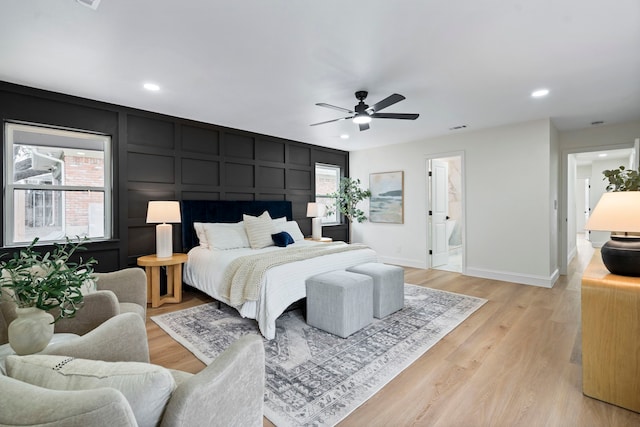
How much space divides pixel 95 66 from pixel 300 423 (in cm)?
337

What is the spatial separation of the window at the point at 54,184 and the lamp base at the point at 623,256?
16.5 ft

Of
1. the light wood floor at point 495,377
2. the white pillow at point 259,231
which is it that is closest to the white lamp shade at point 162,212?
the white pillow at point 259,231

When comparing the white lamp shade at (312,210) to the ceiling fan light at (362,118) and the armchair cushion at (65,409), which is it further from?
the armchair cushion at (65,409)

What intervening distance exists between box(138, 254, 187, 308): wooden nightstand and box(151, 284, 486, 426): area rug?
0.41 metres

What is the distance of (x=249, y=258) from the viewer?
10.9 feet

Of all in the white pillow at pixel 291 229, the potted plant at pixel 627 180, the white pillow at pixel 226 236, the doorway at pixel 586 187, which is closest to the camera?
the potted plant at pixel 627 180

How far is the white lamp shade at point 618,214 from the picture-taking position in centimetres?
193

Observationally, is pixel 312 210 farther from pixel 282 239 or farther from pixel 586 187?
pixel 586 187

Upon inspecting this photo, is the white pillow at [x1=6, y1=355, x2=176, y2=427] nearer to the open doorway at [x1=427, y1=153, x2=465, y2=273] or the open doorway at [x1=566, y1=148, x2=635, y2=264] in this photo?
the open doorway at [x1=427, y1=153, x2=465, y2=273]

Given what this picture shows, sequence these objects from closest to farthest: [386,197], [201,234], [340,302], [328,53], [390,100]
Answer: [328,53] → [340,302] → [390,100] → [201,234] → [386,197]

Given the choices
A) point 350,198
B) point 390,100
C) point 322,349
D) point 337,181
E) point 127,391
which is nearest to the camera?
point 127,391

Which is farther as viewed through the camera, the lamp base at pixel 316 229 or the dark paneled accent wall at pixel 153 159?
the lamp base at pixel 316 229

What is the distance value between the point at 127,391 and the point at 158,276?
3313mm

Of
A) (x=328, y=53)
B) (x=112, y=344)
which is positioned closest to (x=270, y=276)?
(x=112, y=344)
